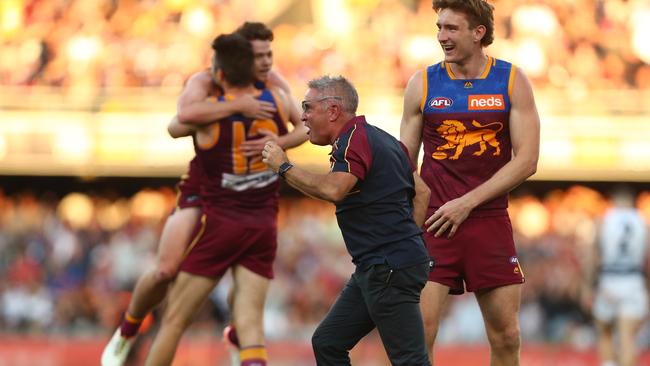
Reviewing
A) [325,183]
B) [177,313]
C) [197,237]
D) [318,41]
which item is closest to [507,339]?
[325,183]

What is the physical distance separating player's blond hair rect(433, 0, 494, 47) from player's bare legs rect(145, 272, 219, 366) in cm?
272

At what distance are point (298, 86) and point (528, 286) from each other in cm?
611

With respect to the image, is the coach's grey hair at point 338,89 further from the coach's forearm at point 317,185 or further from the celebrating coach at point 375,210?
the coach's forearm at point 317,185

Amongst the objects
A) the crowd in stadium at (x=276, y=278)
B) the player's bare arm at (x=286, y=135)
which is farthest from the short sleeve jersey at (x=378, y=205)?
the crowd in stadium at (x=276, y=278)

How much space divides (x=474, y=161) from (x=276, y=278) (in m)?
11.7

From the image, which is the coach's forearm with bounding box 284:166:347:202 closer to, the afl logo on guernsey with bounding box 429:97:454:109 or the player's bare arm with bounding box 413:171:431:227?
the player's bare arm with bounding box 413:171:431:227

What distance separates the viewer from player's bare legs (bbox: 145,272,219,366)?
8812mm

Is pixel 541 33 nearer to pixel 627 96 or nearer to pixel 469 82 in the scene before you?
pixel 627 96

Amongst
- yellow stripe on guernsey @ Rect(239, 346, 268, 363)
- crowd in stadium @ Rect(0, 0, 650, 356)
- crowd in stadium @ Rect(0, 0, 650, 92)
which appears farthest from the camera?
crowd in stadium @ Rect(0, 0, 650, 92)

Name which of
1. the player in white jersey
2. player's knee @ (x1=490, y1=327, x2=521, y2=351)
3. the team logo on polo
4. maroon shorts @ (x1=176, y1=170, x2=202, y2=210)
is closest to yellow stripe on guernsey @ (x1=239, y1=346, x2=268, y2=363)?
maroon shorts @ (x1=176, y1=170, x2=202, y2=210)

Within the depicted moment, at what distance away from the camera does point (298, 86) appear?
2297 cm

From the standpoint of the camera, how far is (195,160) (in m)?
9.40

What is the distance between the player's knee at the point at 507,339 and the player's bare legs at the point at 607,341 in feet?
20.8

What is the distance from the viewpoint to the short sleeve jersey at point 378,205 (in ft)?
22.0
